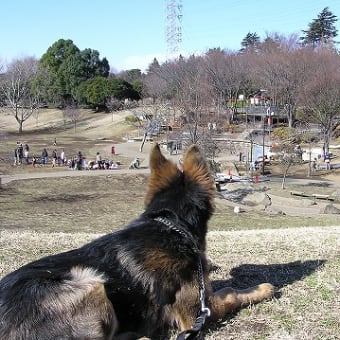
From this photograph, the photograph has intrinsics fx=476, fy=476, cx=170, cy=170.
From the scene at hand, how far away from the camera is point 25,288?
Result: 2816 mm

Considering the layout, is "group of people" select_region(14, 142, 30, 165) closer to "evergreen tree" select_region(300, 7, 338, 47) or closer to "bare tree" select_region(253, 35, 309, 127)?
"bare tree" select_region(253, 35, 309, 127)

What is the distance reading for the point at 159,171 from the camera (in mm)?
3668

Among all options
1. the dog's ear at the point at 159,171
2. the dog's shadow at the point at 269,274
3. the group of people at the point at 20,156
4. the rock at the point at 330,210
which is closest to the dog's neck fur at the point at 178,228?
the dog's ear at the point at 159,171

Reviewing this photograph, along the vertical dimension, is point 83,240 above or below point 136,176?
above

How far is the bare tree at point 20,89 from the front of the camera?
71.8 m

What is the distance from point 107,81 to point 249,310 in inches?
2847

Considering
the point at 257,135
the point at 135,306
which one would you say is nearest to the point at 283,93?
the point at 257,135

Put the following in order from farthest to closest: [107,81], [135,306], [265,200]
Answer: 1. [107,81]
2. [265,200]
3. [135,306]

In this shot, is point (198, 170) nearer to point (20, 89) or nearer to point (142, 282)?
point (142, 282)

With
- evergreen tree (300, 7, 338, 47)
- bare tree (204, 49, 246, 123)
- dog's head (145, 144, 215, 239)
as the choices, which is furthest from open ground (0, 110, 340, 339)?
evergreen tree (300, 7, 338, 47)

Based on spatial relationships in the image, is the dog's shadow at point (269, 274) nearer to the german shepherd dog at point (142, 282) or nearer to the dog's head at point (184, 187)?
the german shepherd dog at point (142, 282)

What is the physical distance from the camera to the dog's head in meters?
3.54

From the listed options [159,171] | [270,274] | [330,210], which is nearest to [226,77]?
[330,210]

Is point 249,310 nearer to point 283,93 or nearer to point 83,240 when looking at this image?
point 83,240
